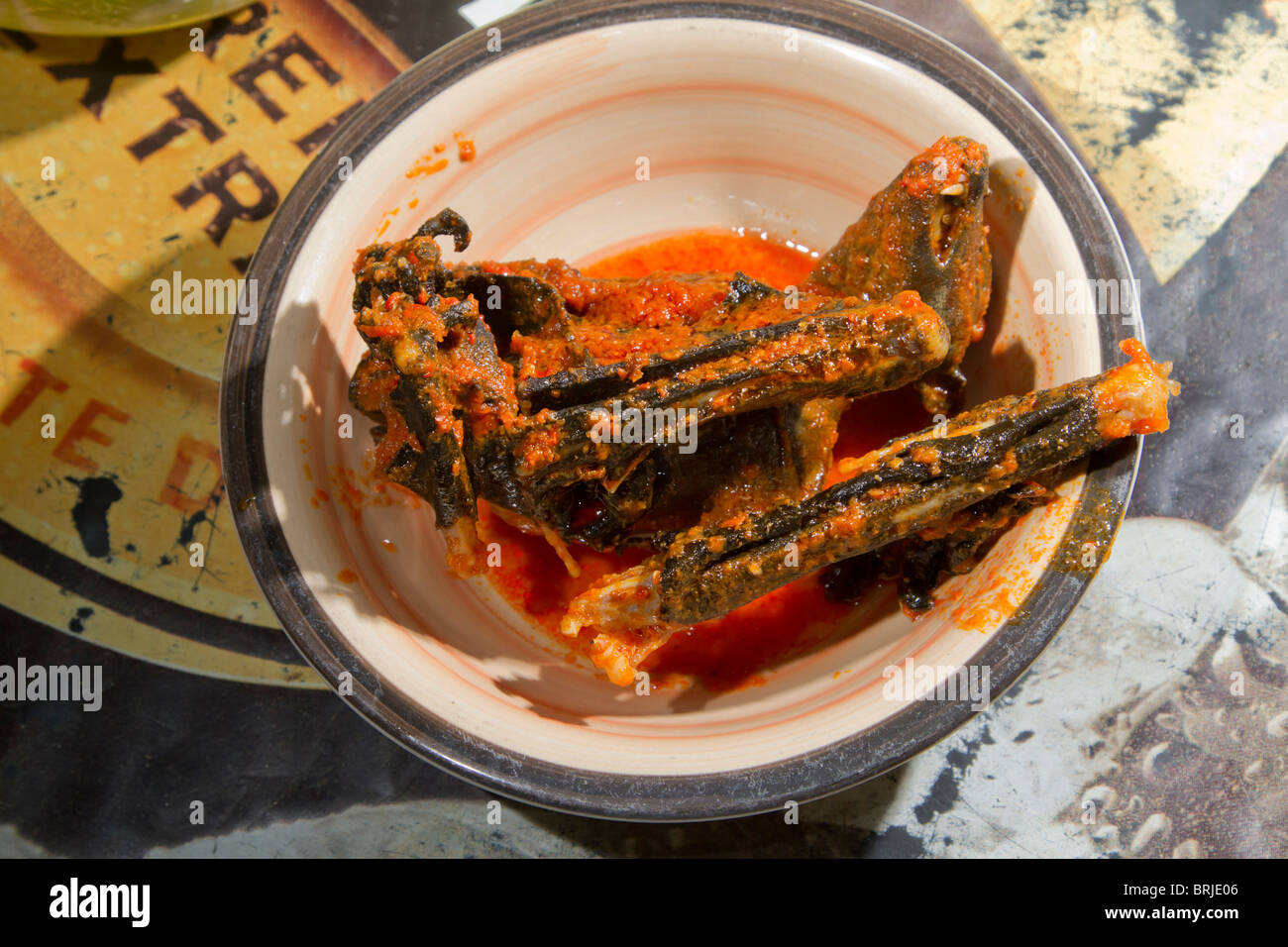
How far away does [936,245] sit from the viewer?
1.44 metres

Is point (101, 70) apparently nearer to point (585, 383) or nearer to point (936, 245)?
point (585, 383)

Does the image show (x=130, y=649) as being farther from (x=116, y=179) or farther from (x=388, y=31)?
(x=388, y=31)

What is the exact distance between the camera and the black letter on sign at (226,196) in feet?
6.76

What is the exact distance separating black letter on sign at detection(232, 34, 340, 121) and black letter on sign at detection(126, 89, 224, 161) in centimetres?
11

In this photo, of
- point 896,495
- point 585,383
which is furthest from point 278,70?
point 896,495

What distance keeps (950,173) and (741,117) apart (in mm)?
472

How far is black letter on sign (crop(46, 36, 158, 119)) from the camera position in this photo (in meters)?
2.12

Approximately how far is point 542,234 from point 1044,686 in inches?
54.3

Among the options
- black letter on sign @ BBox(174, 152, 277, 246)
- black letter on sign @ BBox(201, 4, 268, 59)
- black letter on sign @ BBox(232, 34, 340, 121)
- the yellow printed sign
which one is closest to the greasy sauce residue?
the yellow printed sign

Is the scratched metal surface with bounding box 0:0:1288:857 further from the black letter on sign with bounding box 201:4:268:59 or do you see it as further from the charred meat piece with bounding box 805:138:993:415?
the charred meat piece with bounding box 805:138:993:415

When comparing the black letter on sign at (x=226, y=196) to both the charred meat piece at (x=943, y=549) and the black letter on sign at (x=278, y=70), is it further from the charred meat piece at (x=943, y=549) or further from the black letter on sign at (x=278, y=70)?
the charred meat piece at (x=943, y=549)

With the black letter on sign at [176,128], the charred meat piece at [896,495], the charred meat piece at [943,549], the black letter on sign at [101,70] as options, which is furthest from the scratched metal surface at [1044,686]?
the charred meat piece at [896,495]

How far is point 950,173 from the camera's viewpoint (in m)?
1.39
